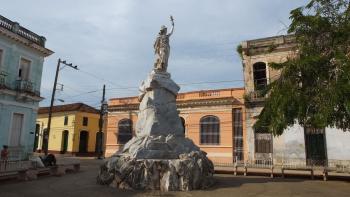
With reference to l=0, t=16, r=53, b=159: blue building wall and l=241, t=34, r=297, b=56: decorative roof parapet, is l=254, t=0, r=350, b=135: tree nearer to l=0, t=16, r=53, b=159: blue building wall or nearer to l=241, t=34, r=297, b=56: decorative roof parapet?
l=241, t=34, r=297, b=56: decorative roof parapet

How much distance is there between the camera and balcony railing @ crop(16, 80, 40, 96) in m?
18.4

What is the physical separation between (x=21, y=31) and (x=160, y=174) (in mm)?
14189

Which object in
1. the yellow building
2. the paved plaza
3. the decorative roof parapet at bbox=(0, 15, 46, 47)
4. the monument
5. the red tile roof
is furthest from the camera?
the red tile roof

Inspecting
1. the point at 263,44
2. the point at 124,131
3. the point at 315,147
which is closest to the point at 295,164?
the point at 315,147

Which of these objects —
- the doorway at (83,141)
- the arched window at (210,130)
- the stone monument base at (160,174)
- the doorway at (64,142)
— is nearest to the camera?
the stone monument base at (160,174)

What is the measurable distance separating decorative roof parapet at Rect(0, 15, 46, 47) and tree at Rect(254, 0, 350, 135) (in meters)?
15.2

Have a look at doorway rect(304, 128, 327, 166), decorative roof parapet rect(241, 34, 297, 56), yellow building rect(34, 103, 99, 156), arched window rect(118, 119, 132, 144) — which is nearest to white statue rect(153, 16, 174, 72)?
decorative roof parapet rect(241, 34, 297, 56)

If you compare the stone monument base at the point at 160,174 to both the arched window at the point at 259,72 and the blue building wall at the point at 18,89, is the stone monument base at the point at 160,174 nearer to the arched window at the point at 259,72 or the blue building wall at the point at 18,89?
the blue building wall at the point at 18,89

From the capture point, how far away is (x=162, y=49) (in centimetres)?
1383

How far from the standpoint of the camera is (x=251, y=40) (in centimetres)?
2442

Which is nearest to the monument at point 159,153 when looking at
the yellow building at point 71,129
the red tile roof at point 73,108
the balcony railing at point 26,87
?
the balcony railing at point 26,87

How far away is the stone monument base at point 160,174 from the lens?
10320mm

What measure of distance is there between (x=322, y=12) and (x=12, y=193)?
1191 centimetres

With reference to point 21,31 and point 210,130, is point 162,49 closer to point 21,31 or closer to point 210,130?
point 21,31
